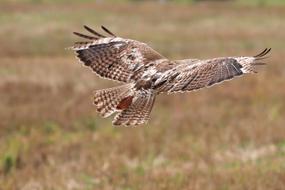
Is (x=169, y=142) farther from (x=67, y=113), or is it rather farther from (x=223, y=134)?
(x=67, y=113)

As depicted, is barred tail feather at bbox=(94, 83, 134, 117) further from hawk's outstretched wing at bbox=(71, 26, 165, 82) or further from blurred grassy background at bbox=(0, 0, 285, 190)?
blurred grassy background at bbox=(0, 0, 285, 190)

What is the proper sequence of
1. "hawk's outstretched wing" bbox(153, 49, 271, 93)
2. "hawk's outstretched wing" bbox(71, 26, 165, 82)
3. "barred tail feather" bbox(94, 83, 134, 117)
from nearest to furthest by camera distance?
"hawk's outstretched wing" bbox(153, 49, 271, 93), "barred tail feather" bbox(94, 83, 134, 117), "hawk's outstretched wing" bbox(71, 26, 165, 82)

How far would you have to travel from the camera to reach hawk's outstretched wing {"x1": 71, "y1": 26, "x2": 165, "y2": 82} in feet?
16.4

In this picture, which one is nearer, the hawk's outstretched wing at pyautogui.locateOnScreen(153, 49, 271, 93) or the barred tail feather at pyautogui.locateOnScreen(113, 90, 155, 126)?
the hawk's outstretched wing at pyautogui.locateOnScreen(153, 49, 271, 93)

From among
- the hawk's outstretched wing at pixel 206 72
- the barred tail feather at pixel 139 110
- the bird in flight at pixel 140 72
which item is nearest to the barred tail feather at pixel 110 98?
the bird in flight at pixel 140 72

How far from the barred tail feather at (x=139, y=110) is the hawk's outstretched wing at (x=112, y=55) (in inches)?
17.3

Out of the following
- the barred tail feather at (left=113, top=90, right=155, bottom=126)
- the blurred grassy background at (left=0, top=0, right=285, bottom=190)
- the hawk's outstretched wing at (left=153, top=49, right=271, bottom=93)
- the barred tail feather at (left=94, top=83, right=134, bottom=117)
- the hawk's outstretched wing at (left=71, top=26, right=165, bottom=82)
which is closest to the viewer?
the hawk's outstretched wing at (left=153, top=49, right=271, bottom=93)

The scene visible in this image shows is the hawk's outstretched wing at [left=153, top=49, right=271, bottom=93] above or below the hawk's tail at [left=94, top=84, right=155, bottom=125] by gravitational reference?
above

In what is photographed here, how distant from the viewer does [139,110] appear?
177 inches

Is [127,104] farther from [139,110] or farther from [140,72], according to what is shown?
[140,72]

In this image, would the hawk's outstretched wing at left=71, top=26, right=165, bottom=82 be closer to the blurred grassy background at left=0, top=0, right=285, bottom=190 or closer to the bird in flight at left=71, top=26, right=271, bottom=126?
the bird in flight at left=71, top=26, right=271, bottom=126

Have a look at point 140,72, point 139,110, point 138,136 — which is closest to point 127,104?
point 139,110

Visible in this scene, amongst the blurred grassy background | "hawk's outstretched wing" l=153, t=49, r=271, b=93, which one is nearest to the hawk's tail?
"hawk's outstretched wing" l=153, t=49, r=271, b=93

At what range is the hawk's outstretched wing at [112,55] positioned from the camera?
5.00m
